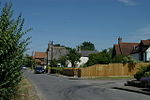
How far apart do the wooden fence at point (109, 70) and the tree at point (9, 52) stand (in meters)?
37.1

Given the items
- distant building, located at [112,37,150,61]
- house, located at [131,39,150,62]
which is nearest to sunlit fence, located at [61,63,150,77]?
house, located at [131,39,150,62]

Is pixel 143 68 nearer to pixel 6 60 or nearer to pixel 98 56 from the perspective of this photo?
pixel 6 60

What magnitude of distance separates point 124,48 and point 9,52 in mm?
62601

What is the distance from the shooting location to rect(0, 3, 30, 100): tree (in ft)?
→ 20.6

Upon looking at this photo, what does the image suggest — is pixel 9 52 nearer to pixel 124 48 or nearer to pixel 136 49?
pixel 136 49

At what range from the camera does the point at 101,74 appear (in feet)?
144

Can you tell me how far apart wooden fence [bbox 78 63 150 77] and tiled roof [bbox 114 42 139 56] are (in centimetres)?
2199

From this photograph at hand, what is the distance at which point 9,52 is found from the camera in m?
6.45

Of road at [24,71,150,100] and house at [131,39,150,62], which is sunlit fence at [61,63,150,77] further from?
road at [24,71,150,100]

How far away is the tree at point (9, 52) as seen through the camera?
6.27 meters

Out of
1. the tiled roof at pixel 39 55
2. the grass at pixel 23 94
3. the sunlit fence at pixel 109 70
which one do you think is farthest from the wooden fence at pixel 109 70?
the tiled roof at pixel 39 55

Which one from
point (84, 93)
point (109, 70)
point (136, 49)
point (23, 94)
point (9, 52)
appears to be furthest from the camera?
point (136, 49)

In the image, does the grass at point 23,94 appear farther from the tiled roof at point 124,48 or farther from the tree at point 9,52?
the tiled roof at point 124,48

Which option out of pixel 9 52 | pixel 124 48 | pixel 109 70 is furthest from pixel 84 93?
pixel 124 48
